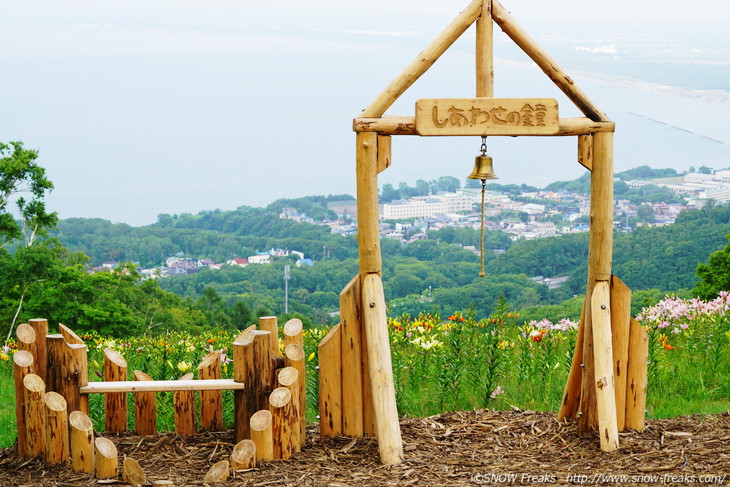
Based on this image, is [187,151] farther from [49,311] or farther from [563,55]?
[49,311]

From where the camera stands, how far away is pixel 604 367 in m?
5.19

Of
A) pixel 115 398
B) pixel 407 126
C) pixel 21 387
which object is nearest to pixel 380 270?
pixel 407 126

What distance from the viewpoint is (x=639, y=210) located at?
123 ft

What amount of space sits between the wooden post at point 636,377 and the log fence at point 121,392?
215 centimetres

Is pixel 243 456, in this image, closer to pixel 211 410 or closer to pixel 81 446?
pixel 211 410

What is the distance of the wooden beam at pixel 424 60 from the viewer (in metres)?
5.07

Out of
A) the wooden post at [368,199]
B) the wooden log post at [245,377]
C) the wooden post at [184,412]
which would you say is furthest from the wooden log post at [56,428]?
the wooden post at [368,199]

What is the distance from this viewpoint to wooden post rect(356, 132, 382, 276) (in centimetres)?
505

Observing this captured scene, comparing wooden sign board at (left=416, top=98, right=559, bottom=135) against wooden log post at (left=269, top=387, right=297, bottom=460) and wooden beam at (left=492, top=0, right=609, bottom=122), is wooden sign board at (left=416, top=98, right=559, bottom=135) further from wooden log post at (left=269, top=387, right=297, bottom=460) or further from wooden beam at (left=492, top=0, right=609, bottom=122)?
wooden log post at (left=269, top=387, right=297, bottom=460)

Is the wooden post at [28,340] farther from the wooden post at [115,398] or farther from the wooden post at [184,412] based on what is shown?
the wooden post at [184,412]

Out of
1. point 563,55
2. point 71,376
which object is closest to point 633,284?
point 71,376

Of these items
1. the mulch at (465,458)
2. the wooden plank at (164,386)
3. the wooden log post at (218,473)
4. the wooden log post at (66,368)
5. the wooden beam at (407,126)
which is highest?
the wooden beam at (407,126)

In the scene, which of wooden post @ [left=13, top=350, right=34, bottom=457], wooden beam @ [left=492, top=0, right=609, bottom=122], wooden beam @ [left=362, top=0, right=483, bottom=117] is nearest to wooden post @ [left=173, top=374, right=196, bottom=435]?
wooden post @ [left=13, top=350, right=34, bottom=457]

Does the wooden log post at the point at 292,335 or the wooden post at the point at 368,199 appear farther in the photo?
the wooden log post at the point at 292,335
